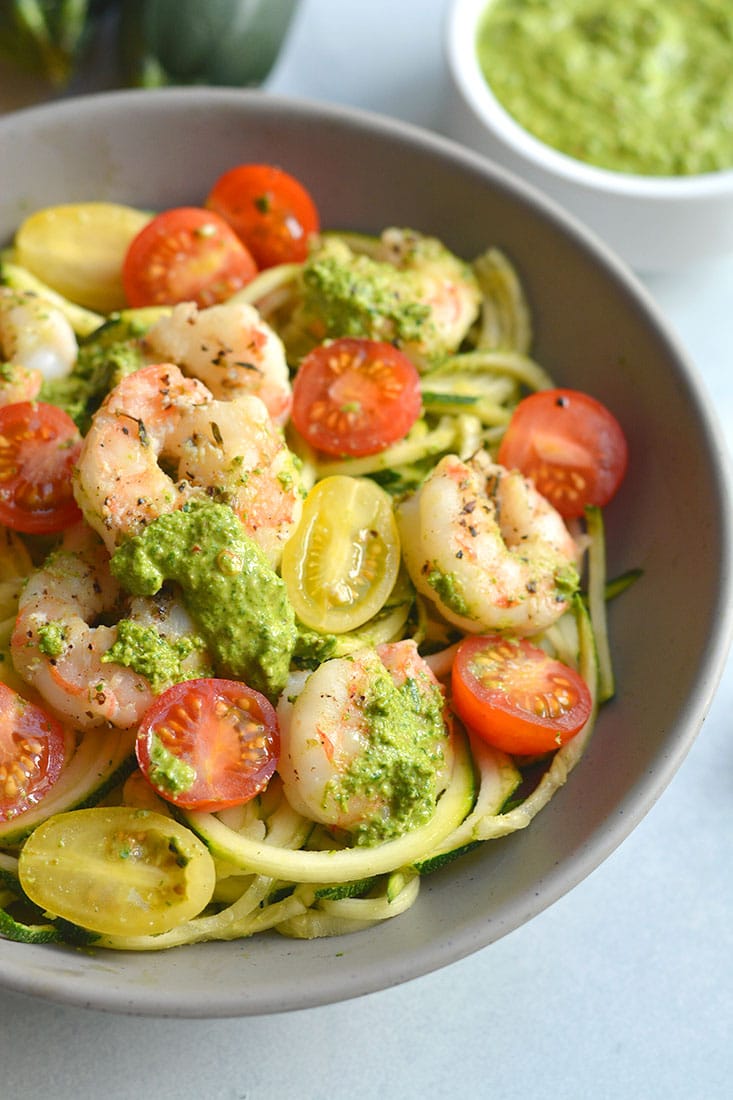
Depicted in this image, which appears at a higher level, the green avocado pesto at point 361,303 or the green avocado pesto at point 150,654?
the green avocado pesto at point 361,303

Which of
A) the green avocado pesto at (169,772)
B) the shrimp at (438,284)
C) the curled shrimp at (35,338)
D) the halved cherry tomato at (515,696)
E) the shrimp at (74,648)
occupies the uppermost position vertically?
the shrimp at (438,284)

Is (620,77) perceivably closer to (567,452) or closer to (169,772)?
(567,452)

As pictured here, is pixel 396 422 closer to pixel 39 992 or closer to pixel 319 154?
pixel 319 154

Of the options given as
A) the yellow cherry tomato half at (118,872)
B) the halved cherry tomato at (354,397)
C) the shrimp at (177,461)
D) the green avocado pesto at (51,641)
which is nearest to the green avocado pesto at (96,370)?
the shrimp at (177,461)

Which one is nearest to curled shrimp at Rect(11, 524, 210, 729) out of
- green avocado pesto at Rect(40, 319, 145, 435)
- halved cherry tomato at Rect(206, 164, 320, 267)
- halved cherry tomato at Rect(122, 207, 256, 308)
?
green avocado pesto at Rect(40, 319, 145, 435)

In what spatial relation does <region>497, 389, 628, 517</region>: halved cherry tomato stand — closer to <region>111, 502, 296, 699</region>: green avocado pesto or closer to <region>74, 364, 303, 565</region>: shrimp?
<region>74, 364, 303, 565</region>: shrimp

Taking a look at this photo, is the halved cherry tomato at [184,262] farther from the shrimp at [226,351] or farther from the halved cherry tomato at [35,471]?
the halved cherry tomato at [35,471]
